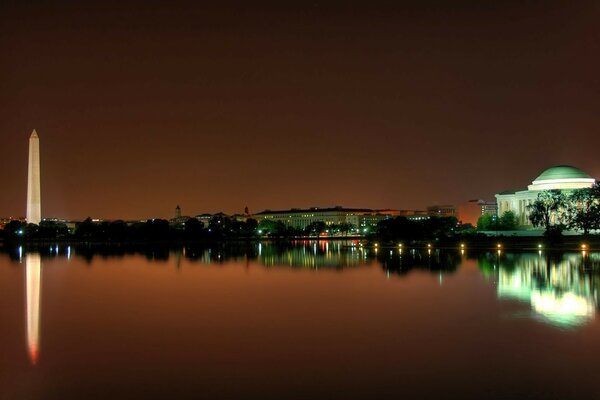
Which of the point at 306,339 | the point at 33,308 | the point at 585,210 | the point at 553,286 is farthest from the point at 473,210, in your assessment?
the point at 306,339

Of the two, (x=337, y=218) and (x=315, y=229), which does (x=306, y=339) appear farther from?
(x=337, y=218)

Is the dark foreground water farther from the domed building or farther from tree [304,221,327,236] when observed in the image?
tree [304,221,327,236]

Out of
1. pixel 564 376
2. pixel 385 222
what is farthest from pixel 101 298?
pixel 385 222

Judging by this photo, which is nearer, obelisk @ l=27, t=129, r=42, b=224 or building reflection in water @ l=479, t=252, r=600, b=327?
building reflection in water @ l=479, t=252, r=600, b=327

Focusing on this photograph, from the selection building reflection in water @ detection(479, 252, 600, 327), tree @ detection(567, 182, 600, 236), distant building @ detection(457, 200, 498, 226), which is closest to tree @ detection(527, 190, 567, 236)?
tree @ detection(567, 182, 600, 236)

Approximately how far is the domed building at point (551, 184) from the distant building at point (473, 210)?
53044mm

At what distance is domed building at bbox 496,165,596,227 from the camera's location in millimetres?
81812

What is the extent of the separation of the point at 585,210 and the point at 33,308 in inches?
2298

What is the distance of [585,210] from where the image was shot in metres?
68.4

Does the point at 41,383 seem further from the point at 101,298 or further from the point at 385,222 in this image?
the point at 385,222

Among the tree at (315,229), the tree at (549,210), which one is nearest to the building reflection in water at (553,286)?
the tree at (549,210)

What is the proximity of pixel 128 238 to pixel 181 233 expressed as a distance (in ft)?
29.5

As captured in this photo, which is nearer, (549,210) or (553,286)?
(553,286)

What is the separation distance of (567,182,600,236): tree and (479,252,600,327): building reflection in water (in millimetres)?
23699
